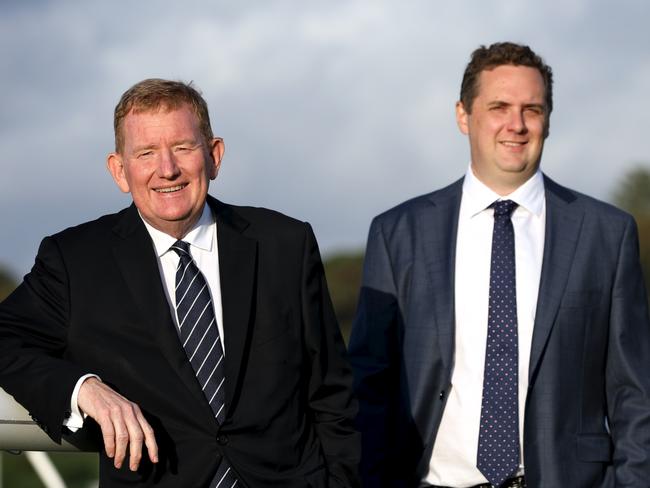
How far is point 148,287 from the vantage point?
137 inches

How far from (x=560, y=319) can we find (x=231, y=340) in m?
1.38

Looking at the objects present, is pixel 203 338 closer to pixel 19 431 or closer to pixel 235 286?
pixel 235 286

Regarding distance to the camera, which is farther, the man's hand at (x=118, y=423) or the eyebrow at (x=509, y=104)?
the eyebrow at (x=509, y=104)

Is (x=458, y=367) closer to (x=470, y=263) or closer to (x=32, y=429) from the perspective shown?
(x=470, y=263)

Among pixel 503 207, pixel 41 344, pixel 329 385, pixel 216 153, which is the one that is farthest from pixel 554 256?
pixel 41 344

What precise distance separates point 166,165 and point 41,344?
0.57 meters

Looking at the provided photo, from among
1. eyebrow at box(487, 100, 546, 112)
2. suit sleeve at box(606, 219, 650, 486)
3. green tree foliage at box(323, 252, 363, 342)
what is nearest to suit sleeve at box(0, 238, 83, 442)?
eyebrow at box(487, 100, 546, 112)

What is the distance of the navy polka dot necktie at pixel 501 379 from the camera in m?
4.30

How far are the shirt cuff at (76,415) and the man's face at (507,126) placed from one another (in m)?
1.85

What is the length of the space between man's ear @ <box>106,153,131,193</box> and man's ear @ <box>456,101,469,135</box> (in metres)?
1.52

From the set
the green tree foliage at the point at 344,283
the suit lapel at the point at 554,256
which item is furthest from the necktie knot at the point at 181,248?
the green tree foliage at the point at 344,283

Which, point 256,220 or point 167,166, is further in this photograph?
point 256,220

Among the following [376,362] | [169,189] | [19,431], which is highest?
[169,189]

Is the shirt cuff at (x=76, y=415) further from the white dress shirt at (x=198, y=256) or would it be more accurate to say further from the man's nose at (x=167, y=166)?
the man's nose at (x=167, y=166)
